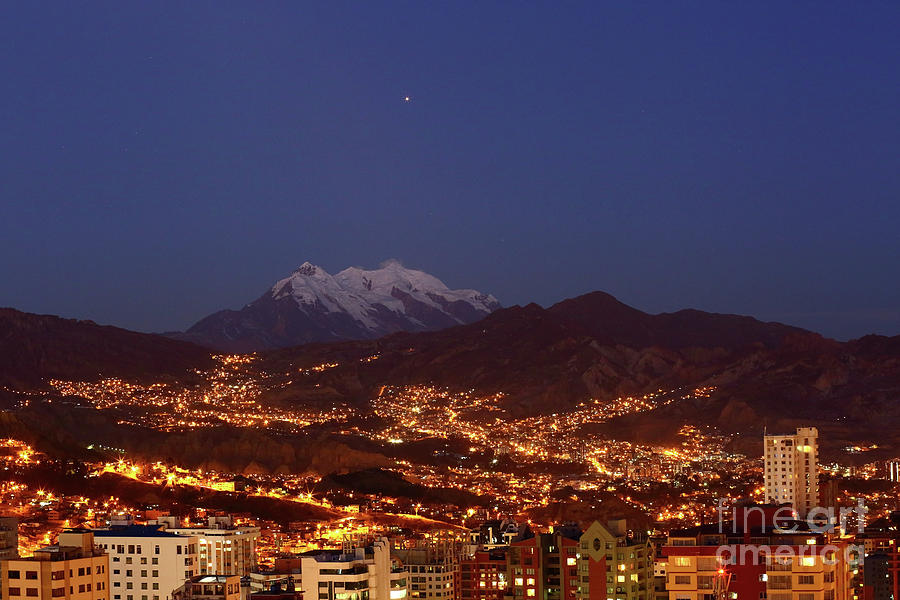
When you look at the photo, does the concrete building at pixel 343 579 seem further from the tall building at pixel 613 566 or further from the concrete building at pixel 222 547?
the concrete building at pixel 222 547

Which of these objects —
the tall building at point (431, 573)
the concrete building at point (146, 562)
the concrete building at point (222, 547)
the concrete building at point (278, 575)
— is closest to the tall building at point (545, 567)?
the tall building at point (431, 573)

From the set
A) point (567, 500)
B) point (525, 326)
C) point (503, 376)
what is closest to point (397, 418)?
point (503, 376)

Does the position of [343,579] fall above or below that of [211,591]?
above

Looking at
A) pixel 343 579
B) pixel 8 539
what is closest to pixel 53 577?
pixel 343 579

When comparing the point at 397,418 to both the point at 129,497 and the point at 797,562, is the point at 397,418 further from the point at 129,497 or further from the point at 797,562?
the point at 797,562

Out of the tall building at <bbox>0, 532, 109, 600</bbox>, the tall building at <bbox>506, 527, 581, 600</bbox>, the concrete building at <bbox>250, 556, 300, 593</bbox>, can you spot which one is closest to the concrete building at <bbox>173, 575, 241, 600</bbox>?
the tall building at <bbox>0, 532, 109, 600</bbox>

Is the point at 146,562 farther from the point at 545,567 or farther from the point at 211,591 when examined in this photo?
the point at 211,591
